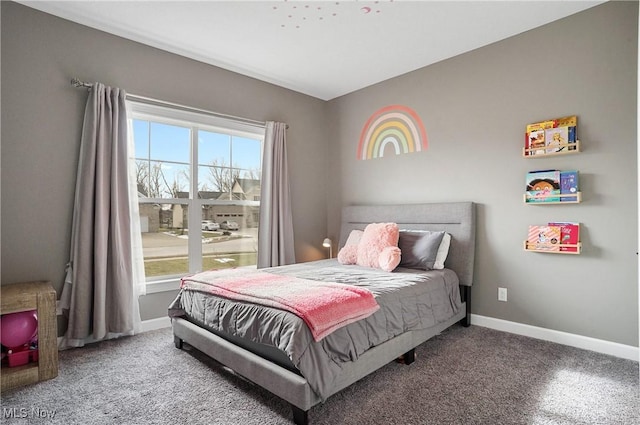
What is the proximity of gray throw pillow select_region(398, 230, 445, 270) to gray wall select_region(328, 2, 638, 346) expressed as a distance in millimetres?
477

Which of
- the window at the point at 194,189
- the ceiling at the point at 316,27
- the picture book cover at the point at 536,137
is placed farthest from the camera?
the window at the point at 194,189

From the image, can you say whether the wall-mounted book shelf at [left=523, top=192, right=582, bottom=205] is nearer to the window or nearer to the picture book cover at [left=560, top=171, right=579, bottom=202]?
the picture book cover at [left=560, top=171, right=579, bottom=202]

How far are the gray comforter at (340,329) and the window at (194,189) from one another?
906mm

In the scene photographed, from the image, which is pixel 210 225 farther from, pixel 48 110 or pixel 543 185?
pixel 543 185

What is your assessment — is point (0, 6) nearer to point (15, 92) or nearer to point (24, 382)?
point (15, 92)

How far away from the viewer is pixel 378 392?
2.04 meters

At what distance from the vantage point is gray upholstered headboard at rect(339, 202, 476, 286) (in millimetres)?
3211

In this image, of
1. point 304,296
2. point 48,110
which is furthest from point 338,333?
point 48,110

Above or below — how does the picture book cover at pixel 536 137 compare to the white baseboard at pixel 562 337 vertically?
above

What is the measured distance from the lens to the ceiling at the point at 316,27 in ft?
8.57

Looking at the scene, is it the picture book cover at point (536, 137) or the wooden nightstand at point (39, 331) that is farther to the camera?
the picture book cover at point (536, 137)

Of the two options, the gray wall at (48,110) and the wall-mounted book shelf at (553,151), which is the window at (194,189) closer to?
the gray wall at (48,110)

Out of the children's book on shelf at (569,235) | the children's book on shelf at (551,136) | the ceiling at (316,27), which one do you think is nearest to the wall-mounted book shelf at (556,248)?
the children's book on shelf at (569,235)

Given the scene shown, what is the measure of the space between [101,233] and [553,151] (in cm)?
370
